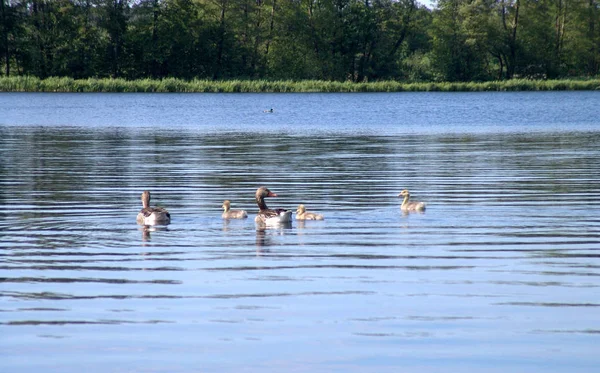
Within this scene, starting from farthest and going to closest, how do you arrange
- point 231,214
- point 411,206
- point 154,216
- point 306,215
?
point 411,206, point 231,214, point 306,215, point 154,216

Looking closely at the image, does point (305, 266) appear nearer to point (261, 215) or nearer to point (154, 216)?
point (261, 215)

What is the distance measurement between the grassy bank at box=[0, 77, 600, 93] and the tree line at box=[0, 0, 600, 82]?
958cm

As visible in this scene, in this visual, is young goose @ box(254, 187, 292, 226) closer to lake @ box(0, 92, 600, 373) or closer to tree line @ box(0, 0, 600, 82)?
lake @ box(0, 92, 600, 373)

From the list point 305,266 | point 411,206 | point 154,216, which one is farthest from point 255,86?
point 305,266

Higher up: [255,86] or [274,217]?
[255,86]

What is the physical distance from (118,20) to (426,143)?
246ft

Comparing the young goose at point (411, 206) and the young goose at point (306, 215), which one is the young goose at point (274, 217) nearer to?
the young goose at point (306, 215)

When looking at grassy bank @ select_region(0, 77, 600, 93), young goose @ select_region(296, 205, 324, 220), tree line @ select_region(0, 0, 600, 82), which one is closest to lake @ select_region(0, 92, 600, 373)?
young goose @ select_region(296, 205, 324, 220)

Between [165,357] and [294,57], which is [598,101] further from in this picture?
[165,357]

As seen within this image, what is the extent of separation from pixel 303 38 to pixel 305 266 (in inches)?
3921

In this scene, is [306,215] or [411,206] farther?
[411,206]

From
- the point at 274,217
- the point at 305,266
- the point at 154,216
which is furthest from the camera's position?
the point at 274,217

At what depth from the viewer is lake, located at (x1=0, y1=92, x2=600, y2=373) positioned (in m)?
7.93

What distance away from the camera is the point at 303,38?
359 ft
